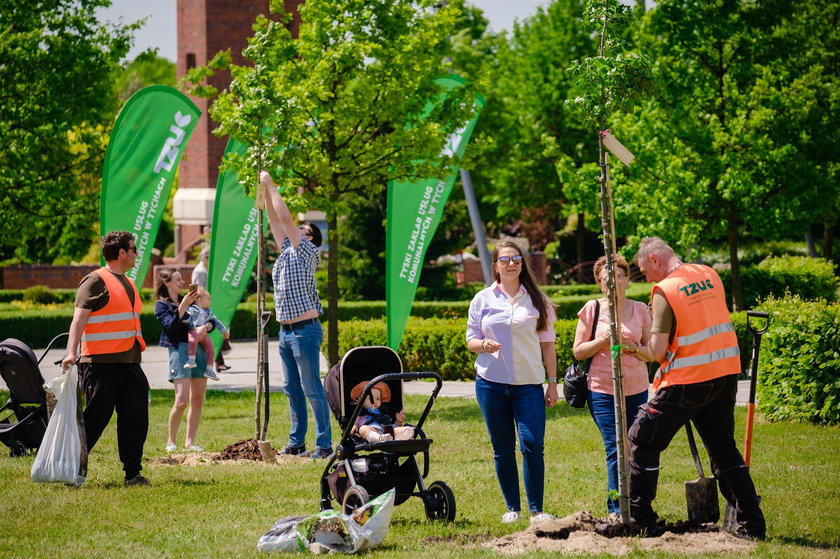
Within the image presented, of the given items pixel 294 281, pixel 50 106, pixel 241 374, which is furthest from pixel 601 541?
pixel 241 374

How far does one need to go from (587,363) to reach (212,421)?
6919 mm

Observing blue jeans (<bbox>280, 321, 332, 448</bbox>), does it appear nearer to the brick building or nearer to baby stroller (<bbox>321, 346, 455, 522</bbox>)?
baby stroller (<bbox>321, 346, 455, 522</bbox>)

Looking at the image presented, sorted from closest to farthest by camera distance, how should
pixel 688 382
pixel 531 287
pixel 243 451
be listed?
1. pixel 688 382
2. pixel 531 287
3. pixel 243 451

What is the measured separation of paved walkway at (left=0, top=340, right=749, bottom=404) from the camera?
586 inches

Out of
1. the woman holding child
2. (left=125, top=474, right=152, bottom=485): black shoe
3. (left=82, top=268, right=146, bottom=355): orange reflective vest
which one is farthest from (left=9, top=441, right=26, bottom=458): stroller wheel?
(left=82, top=268, right=146, bottom=355): orange reflective vest

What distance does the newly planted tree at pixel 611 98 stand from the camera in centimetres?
589

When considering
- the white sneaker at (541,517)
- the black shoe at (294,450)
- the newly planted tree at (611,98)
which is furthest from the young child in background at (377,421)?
the black shoe at (294,450)

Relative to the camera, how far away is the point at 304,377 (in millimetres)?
9148

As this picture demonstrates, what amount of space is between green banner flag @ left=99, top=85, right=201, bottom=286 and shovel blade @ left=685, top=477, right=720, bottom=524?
939cm

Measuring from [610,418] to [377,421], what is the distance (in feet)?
5.39

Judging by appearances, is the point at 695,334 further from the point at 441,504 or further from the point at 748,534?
the point at 441,504

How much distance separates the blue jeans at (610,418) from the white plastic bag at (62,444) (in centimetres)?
412

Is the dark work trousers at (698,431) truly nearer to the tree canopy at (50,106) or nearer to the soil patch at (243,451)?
the soil patch at (243,451)

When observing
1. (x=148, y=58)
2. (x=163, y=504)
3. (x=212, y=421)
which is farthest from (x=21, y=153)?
(x=163, y=504)
